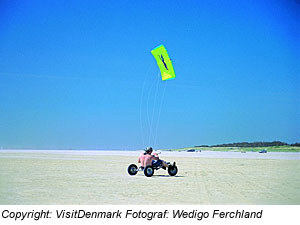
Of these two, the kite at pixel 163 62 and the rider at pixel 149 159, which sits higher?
the kite at pixel 163 62

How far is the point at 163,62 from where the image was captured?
1502 centimetres

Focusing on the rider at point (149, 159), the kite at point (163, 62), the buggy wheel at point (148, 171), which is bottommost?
the buggy wheel at point (148, 171)

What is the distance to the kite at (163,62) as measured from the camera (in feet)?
48.7

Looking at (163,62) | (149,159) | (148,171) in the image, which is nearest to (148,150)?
(149,159)

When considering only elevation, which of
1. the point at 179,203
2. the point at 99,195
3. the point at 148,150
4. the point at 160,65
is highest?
the point at 160,65

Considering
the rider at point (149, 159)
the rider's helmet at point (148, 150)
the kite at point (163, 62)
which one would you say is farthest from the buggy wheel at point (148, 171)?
the kite at point (163, 62)

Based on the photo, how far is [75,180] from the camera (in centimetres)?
1362

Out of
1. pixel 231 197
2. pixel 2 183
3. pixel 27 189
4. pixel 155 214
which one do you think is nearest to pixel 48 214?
pixel 155 214

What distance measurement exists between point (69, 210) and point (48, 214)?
1.32ft

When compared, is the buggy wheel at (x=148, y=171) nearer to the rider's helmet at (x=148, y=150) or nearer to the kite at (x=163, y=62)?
the rider's helmet at (x=148, y=150)

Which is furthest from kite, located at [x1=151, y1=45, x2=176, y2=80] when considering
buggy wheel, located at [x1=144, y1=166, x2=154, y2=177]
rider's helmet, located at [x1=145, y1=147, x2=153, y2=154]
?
buggy wheel, located at [x1=144, y1=166, x2=154, y2=177]

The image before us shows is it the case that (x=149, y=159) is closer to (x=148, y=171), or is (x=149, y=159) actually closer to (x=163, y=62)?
(x=148, y=171)

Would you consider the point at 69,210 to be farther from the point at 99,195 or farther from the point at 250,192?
the point at 250,192

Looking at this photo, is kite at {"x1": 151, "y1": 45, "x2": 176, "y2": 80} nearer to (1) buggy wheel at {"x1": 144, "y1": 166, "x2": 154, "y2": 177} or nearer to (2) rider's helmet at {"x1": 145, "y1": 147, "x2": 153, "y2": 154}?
(2) rider's helmet at {"x1": 145, "y1": 147, "x2": 153, "y2": 154}
